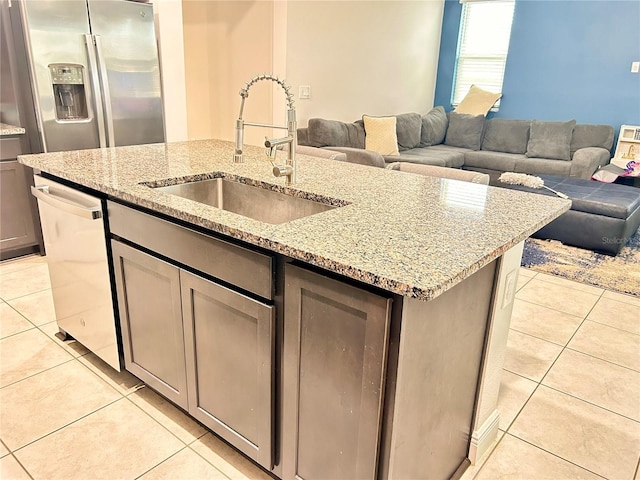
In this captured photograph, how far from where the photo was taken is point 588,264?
3.81 m

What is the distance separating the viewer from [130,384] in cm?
220

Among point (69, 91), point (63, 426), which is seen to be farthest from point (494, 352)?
point (69, 91)

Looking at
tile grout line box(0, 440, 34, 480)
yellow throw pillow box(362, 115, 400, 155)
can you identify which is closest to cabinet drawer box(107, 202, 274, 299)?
tile grout line box(0, 440, 34, 480)

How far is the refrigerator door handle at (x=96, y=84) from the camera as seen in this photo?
10.9 feet

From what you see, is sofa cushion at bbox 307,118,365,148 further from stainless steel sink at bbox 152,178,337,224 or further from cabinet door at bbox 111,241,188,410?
cabinet door at bbox 111,241,188,410

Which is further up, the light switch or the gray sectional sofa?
the light switch

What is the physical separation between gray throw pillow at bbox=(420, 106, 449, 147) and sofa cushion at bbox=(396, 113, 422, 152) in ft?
0.58

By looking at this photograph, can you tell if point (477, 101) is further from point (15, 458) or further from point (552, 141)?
point (15, 458)

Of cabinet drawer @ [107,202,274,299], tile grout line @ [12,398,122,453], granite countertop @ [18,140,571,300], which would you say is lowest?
tile grout line @ [12,398,122,453]

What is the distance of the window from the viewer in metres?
6.55

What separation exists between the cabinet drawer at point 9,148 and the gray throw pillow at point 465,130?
5186 mm

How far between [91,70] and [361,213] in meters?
2.75

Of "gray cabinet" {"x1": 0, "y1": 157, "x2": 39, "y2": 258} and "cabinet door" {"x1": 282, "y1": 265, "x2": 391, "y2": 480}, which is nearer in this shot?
"cabinet door" {"x1": 282, "y1": 265, "x2": 391, "y2": 480}

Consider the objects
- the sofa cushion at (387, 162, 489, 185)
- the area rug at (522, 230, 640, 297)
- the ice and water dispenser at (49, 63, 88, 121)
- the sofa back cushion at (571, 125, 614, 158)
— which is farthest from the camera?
the sofa back cushion at (571, 125, 614, 158)
